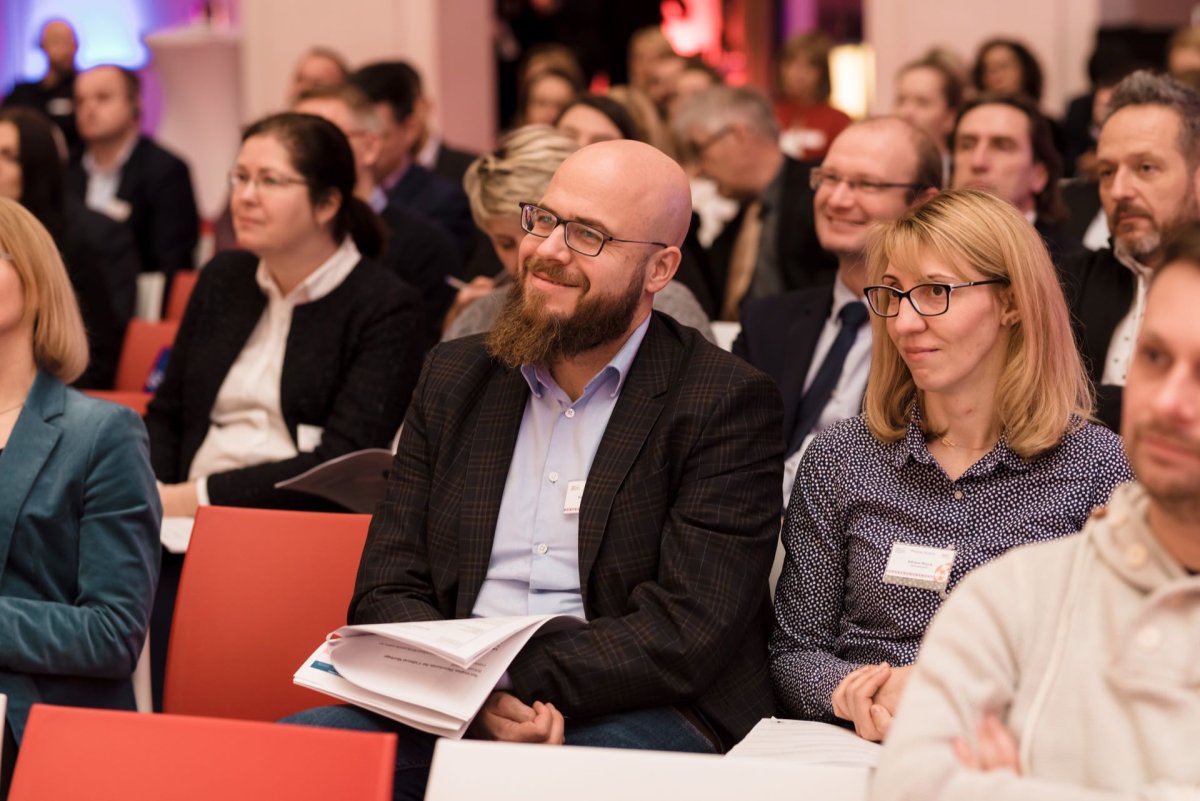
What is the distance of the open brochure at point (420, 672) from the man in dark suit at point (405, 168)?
11.2 ft

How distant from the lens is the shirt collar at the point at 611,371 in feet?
8.46

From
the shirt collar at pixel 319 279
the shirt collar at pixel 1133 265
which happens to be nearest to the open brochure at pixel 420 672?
the shirt collar at pixel 319 279

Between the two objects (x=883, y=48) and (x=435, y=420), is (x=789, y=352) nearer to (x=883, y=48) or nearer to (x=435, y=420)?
(x=435, y=420)

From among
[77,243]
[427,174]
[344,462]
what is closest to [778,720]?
[344,462]

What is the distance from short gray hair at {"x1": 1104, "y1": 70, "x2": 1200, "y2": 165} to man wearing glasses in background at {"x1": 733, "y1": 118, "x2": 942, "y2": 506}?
0.50m

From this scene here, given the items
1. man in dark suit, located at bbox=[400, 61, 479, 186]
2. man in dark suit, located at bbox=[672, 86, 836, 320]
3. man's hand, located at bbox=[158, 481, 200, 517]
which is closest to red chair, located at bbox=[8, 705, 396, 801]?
man's hand, located at bbox=[158, 481, 200, 517]

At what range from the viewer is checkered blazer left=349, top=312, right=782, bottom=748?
2.35m

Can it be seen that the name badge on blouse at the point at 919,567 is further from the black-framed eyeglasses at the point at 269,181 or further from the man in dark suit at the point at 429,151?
the man in dark suit at the point at 429,151

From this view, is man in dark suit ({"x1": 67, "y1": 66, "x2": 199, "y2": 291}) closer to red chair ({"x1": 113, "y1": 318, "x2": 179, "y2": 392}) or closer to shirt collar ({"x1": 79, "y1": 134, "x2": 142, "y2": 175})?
shirt collar ({"x1": 79, "y1": 134, "x2": 142, "y2": 175})

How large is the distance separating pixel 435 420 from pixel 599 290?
381 mm

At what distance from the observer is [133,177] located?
6.84 m

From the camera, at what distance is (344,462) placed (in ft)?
10.7

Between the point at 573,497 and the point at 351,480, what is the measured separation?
1.03 metres

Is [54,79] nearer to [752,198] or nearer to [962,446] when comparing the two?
[752,198]
